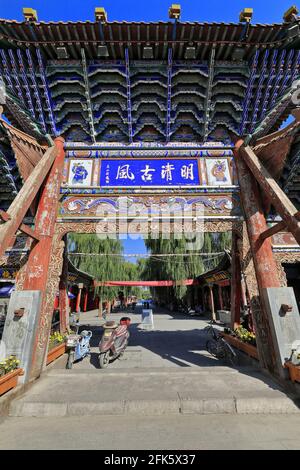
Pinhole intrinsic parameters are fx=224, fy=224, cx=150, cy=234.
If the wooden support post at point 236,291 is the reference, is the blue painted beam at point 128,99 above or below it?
above

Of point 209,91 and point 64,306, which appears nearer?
point 209,91

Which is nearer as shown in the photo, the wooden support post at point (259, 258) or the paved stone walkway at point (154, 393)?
the paved stone walkway at point (154, 393)

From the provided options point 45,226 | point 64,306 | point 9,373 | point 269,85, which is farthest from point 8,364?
point 269,85

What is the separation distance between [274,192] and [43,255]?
4.82 metres

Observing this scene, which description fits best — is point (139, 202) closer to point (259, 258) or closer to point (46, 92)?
point (259, 258)

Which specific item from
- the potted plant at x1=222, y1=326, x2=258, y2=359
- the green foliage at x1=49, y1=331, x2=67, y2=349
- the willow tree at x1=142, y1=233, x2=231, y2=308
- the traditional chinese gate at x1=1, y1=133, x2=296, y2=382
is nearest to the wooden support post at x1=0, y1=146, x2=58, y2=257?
the traditional chinese gate at x1=1, y1=133, x2=296, y2=382

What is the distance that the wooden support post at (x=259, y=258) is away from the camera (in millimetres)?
4363

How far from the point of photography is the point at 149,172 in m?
5.76

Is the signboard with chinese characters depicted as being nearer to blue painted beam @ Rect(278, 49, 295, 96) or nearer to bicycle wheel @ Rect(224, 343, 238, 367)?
blue painted beam @ Rect(278, 49, 295, 96)

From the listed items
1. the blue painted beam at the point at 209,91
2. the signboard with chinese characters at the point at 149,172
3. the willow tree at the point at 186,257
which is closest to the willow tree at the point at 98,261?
the willow tree at the point at 186,257

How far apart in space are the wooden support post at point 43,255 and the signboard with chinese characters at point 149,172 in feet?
3.77

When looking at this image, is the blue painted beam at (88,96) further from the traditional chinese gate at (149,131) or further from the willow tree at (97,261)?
the willow tree at (97,261)

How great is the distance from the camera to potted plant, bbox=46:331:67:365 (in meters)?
5.03

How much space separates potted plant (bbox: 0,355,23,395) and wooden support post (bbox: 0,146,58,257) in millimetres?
1764
